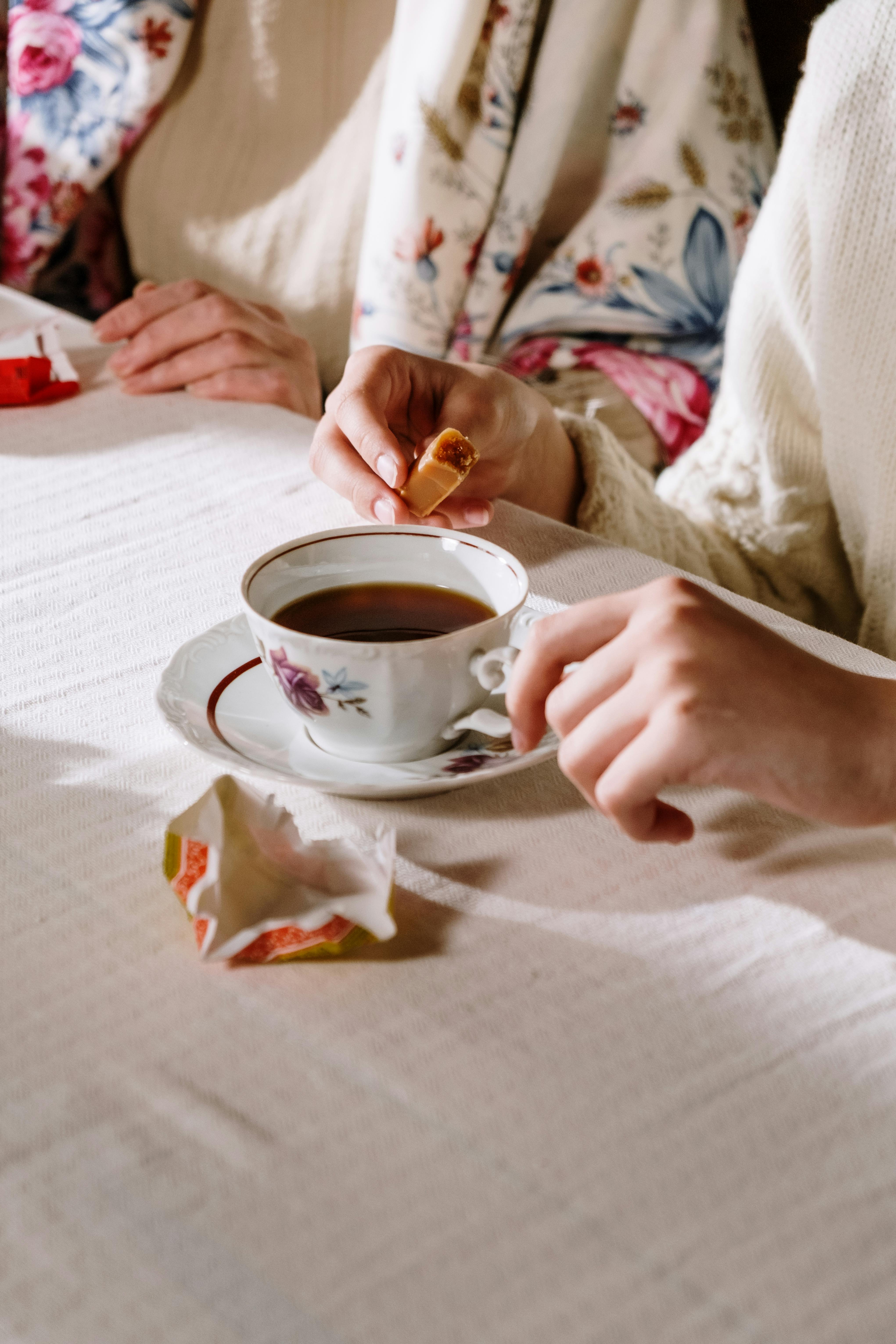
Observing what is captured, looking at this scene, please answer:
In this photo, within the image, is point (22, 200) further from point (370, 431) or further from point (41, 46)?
point (370, 431)

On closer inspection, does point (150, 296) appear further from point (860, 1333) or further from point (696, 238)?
point (860, 1333)

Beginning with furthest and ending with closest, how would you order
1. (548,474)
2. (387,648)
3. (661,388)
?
(661,388) < (548,474) < (387,648)

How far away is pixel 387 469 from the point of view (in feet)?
1.96

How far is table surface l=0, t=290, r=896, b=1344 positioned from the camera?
0.27m

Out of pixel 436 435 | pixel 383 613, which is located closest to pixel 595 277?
pixel 436 435

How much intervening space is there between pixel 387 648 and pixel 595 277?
871mm

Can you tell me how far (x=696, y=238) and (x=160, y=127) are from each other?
65cm

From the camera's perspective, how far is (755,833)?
1.42 feet

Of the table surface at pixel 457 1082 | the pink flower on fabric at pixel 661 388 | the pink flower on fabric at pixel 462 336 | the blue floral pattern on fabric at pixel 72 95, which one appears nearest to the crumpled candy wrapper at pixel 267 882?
the table surface at pixel 457 1082

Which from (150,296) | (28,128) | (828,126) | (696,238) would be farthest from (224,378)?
(28,128)

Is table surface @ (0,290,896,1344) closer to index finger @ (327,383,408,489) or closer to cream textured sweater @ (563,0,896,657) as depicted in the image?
index finger @ (327,383,408,489)

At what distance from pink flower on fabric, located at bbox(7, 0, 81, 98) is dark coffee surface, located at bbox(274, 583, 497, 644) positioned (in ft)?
3.52

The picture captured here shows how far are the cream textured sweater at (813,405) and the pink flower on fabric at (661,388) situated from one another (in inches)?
8.9

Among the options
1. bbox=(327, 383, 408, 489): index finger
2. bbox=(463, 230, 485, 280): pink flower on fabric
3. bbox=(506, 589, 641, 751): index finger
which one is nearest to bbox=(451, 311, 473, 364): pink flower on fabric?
bbox=(463, 230, 485, 280): pink flower on fabric
